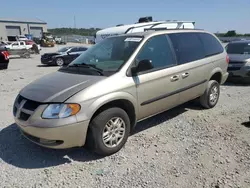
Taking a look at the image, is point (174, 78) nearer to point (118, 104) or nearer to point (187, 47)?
point (187, 47)

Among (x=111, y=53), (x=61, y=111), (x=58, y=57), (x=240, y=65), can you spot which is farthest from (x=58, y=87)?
(x=58, y=57)

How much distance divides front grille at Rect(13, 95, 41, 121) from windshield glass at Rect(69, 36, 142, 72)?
44.4 inches

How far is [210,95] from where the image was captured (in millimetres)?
5121

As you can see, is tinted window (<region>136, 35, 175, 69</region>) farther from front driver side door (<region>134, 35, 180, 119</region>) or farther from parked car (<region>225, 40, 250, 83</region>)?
parked car (<region>225, 40, 250, 83</region>)

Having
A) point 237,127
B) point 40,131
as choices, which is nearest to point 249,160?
point 237,127

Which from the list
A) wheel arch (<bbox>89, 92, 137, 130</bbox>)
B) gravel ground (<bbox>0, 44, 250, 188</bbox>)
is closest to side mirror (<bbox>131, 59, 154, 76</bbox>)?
wheel arch (<bbox>89, 92, 137, 130</bbox>)

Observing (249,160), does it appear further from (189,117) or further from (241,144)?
(189,117)

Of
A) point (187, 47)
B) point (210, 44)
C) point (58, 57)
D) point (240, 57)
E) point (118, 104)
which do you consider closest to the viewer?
point (118, 104)

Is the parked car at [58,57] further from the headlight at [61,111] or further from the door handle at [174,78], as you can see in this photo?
the headlight at [61,111]

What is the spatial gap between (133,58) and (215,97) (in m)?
2.84

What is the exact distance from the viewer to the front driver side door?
11.6ft

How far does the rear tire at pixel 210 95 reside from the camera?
5.00m

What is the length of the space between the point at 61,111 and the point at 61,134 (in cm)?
30

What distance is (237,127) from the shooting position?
419 centimetres
